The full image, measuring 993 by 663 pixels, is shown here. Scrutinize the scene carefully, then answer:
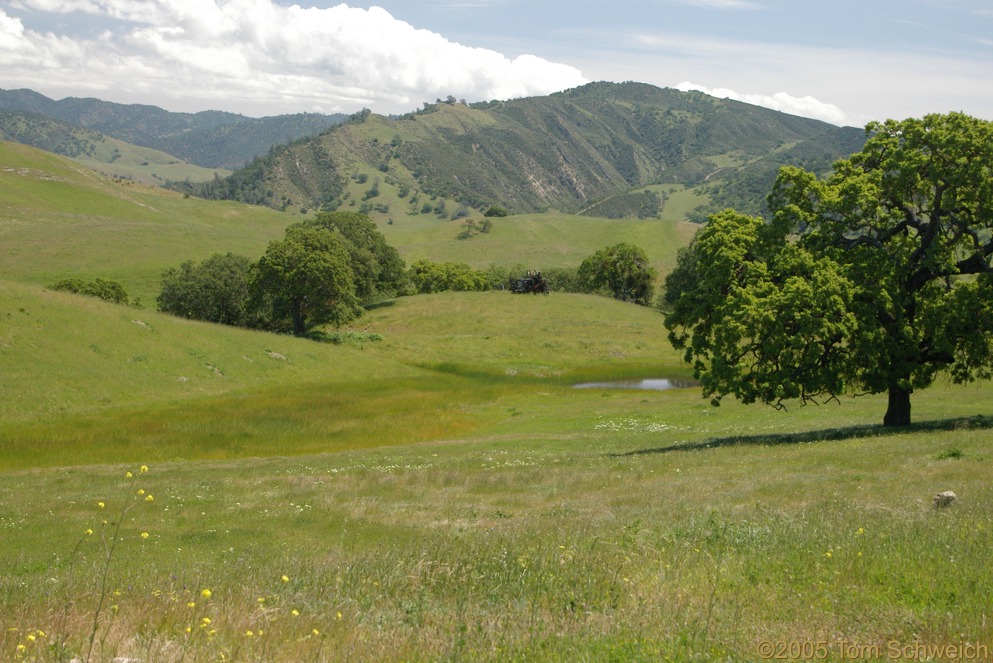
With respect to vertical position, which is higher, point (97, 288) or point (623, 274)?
point (623, 274)

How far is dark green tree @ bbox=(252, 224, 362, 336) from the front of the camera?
87.1 metres

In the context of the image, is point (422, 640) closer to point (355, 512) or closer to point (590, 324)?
point (355, 512)

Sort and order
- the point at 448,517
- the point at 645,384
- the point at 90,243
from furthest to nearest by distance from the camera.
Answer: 1. the point at 90,243
2. the point at 645,384
3. the point at 448,517

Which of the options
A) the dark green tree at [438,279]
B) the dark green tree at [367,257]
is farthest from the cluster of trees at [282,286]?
the dark green tree at [438,279]

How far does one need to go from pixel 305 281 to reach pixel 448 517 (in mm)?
71804

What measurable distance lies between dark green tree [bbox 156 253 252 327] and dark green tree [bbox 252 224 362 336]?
4.77m

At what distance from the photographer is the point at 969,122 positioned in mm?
28938

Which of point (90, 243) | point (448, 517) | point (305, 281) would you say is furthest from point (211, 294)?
point (448, 517)

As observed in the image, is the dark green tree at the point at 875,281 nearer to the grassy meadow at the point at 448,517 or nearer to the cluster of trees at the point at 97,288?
the grassy meadow at the point at 448,517

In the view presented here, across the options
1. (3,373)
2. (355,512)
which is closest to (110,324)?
(3,373)

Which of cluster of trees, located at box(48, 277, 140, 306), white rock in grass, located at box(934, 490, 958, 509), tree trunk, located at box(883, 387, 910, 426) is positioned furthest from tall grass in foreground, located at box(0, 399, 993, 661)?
cluster of trees, located at box(48, 277, 140, 306)

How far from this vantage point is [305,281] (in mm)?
87750

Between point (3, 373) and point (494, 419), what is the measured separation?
31310mm

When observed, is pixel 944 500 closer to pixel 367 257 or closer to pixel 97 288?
pixel 97 288
